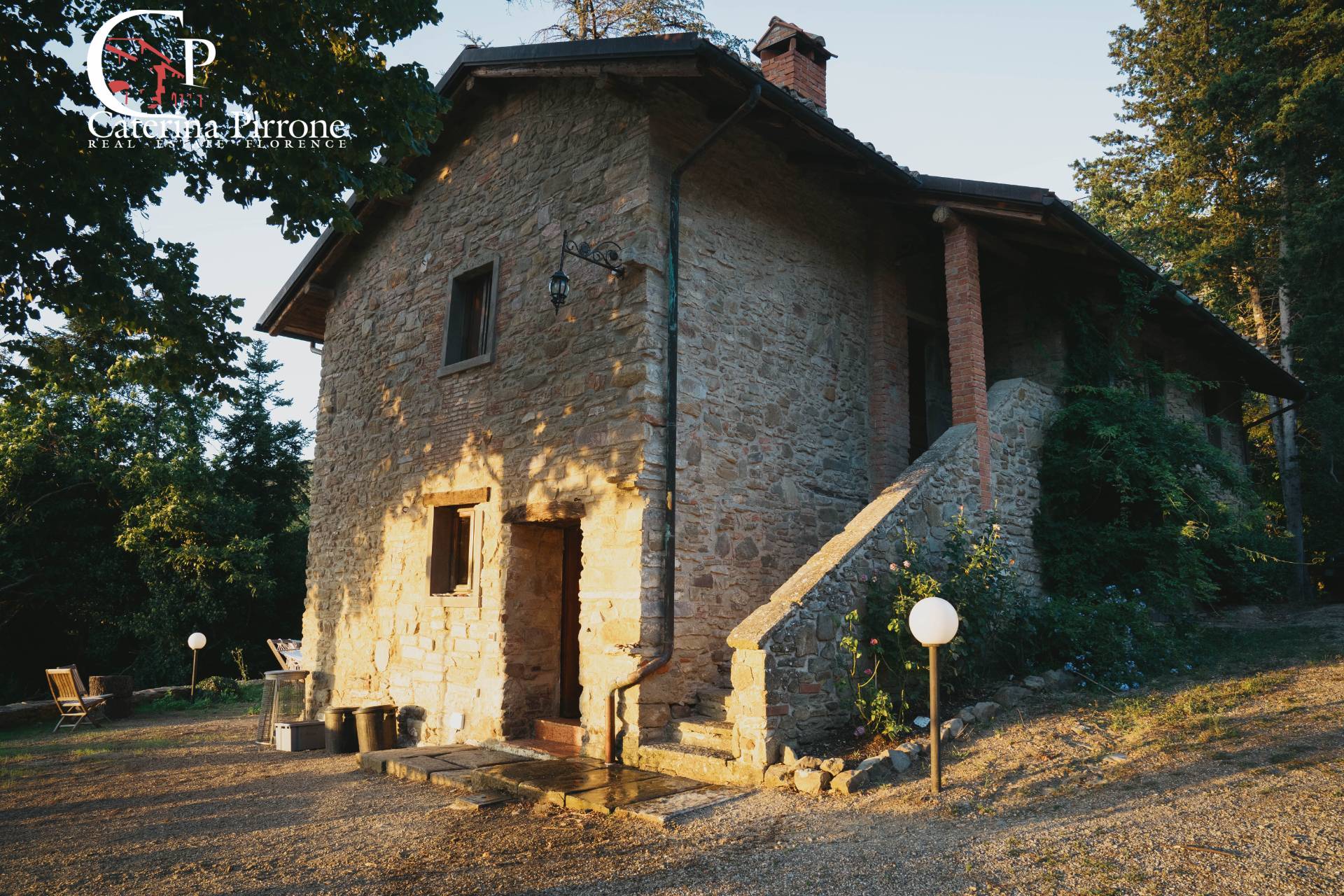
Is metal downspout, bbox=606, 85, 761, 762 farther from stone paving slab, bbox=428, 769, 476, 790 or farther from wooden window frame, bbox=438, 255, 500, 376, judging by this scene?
wooden window frame, bbox=438, 255, 500, 376

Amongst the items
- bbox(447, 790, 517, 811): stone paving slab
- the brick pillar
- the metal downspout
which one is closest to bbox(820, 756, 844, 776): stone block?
the metal downspout

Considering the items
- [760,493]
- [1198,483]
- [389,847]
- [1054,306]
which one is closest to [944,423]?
[1054,306]

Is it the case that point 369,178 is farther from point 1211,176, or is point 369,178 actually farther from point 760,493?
point 1211,176

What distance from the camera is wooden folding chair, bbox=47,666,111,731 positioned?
444 inches

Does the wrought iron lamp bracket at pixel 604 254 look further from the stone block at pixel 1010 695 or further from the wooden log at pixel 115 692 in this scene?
the wooden log at pixel 115 692

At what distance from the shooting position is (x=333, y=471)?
423 inches

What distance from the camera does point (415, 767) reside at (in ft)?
21.9

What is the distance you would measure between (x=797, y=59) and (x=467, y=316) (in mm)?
4850

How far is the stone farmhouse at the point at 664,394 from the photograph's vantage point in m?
6.47

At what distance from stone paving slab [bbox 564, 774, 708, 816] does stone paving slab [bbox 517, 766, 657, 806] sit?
6cm

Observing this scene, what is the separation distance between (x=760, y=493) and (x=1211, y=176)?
1322 centimetres

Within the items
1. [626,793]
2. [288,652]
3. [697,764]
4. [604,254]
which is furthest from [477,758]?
[288,652]

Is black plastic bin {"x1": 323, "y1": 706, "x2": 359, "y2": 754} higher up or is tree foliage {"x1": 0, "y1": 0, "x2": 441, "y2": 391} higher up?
tree foliage {"x1": 0, "y1": 0, "x2": 441, "y2": 391}

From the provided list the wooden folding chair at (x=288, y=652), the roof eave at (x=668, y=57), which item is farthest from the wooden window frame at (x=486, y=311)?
the wooden folding chair at (x=288, y=652)
